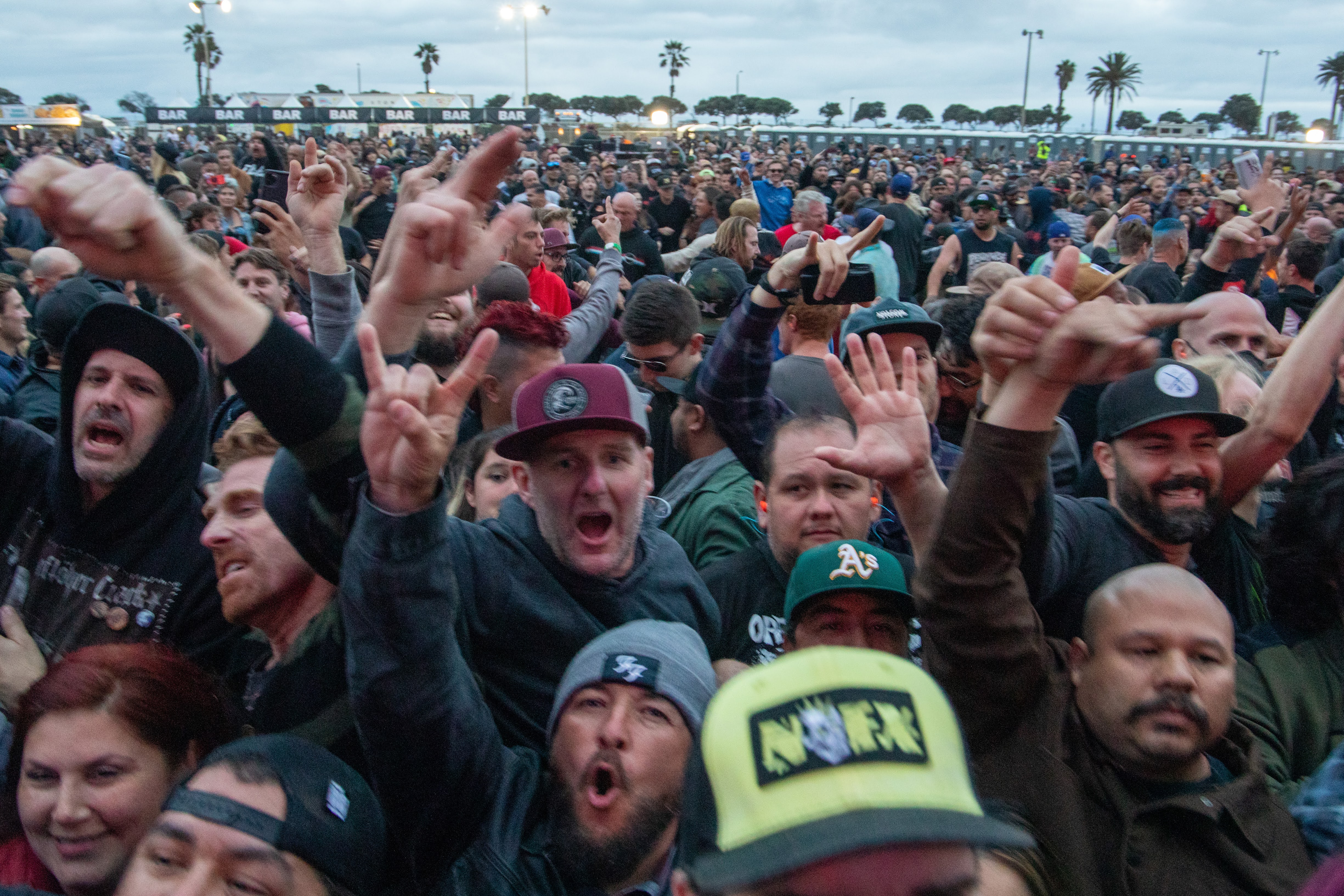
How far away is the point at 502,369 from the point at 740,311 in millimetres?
973

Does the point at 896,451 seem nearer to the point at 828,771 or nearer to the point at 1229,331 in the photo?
the point at 828,771

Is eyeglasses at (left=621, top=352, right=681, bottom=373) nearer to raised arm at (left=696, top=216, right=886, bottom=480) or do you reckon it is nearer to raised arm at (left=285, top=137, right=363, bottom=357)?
A: raised arm at (left=696, top=216, right=886, bottom=480)

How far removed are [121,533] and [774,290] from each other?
80.5 inches

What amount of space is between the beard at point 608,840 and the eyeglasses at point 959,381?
2.56 m

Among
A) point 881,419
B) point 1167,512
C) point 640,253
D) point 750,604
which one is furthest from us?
point 640,253

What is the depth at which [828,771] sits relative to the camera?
3.59 ft

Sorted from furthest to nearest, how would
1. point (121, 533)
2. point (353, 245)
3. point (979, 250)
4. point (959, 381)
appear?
point (979, 250)
point (353, 245)
point (959, 381)
point (121, 533)

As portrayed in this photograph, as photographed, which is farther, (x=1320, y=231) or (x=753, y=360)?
(x=1320, y=231)

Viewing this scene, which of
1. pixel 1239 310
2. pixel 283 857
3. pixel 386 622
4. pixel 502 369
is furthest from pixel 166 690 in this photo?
pixel 1239 310

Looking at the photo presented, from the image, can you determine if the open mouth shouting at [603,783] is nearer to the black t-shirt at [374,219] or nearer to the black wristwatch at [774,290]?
the black wristwatch at [774,290]

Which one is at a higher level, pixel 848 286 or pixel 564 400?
pixel 848 286

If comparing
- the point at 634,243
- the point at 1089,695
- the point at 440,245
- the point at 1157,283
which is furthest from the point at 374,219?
the point at 1089,695

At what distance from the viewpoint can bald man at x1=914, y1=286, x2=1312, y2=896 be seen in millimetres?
1727

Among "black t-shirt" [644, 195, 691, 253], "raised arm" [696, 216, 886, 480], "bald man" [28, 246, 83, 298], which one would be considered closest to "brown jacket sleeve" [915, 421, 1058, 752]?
"raised arm" [696, 216, 886, 480]
